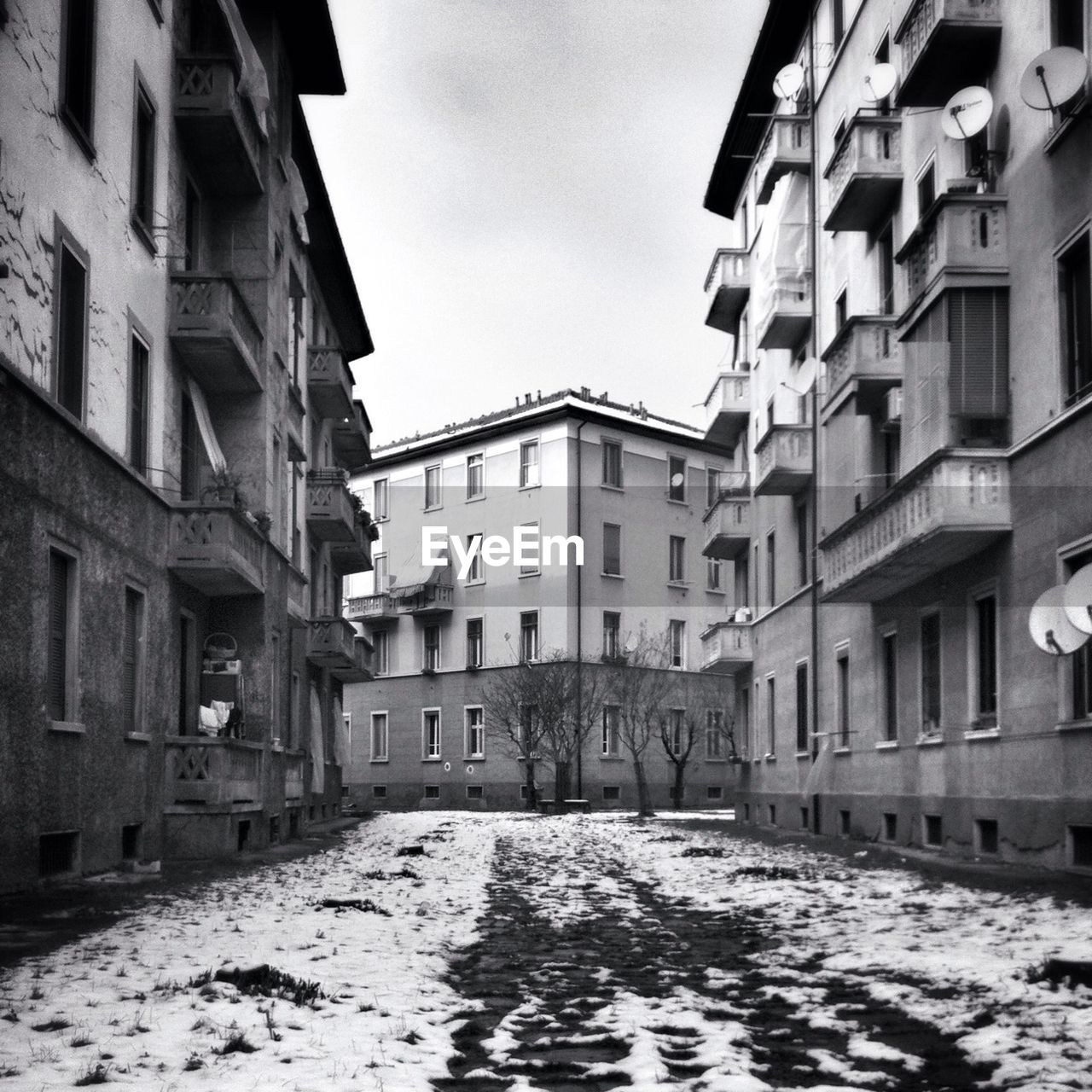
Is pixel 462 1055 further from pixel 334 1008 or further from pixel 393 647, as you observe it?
pixel 393 647

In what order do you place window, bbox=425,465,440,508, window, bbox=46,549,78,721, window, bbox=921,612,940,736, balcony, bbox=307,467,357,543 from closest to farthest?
window, bbox=46,549,78,721, window, bbox=921,612,940,736, balcony, bbox=307,467,357,543, window, bbox=425,465,440,508

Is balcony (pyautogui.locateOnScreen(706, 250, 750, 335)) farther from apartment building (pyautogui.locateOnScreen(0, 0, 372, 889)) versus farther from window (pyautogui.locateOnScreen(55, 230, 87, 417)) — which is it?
window (pyautogui.locateOnScreen(55, 230, 87, 417))

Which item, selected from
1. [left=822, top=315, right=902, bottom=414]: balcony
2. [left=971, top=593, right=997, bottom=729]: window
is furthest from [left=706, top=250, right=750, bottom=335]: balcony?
[left=971, top=593, right=997, bottom=729]: window

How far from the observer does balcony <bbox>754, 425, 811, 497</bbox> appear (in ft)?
94.8

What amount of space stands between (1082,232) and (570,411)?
1548 inches

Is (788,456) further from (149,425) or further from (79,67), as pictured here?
(79,67)

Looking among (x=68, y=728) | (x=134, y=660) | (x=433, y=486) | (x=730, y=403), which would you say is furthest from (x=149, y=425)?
(x=433, y=486)

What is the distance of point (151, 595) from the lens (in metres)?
18.6

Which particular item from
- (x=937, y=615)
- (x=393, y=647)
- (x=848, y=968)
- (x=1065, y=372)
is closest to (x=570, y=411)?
(x=393, y=647)

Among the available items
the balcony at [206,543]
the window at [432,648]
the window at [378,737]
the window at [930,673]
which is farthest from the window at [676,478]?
the balcony at [206,543]

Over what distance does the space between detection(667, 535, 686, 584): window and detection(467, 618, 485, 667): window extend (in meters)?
7.82

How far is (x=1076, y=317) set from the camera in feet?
53.6

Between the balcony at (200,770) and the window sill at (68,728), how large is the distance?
4109 mm

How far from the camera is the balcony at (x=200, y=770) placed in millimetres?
19359
